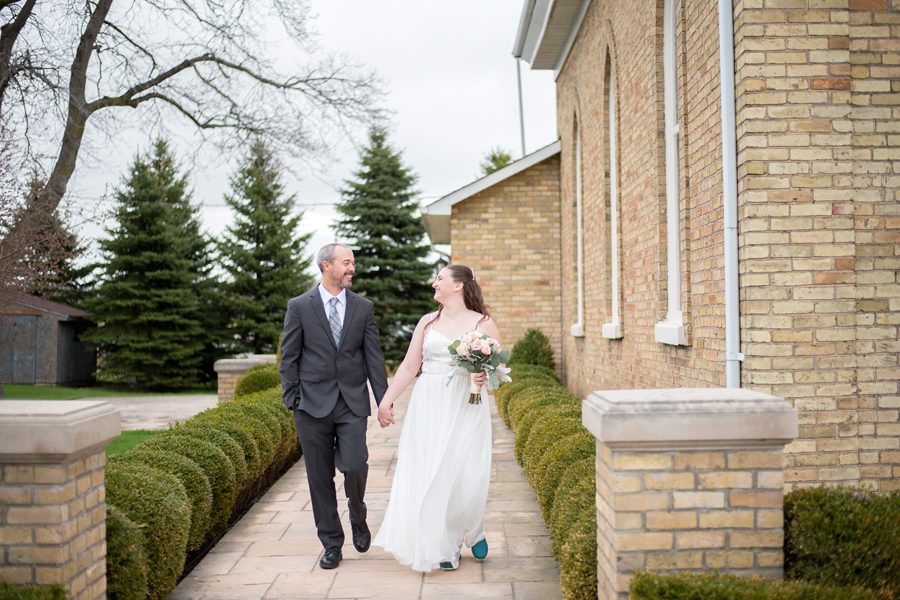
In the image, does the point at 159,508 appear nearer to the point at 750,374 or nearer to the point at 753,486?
the point at 753,486

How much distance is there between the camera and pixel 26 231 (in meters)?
13.0

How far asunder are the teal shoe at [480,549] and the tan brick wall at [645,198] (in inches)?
78.3

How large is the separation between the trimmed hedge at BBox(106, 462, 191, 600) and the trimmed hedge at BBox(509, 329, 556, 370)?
10.6m

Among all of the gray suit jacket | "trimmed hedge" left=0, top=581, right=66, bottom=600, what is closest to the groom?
the gray suit jacket

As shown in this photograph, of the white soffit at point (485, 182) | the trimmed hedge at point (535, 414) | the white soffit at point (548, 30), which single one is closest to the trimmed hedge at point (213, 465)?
the trimmed hedge at point (535, 414)

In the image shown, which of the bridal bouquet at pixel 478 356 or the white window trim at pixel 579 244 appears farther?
the white window trim at pixel 579 244

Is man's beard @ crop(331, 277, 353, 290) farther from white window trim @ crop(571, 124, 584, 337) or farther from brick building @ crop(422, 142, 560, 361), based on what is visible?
brick building @ crop(422, 142, 560, 361)

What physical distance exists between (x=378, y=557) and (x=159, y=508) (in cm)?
168

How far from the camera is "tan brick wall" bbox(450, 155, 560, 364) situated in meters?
16.4

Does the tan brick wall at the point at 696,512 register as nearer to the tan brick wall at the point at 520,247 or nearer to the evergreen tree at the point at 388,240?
the tan brick wall at the point at 520,247

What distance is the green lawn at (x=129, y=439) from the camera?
13100 mm

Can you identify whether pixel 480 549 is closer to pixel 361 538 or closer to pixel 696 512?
pixel 361 538

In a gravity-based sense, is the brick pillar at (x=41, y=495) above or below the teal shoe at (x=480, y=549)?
above

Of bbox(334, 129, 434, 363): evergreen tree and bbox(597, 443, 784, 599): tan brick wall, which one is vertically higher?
bbox(334, 129, 434, 363): evergreen tree
